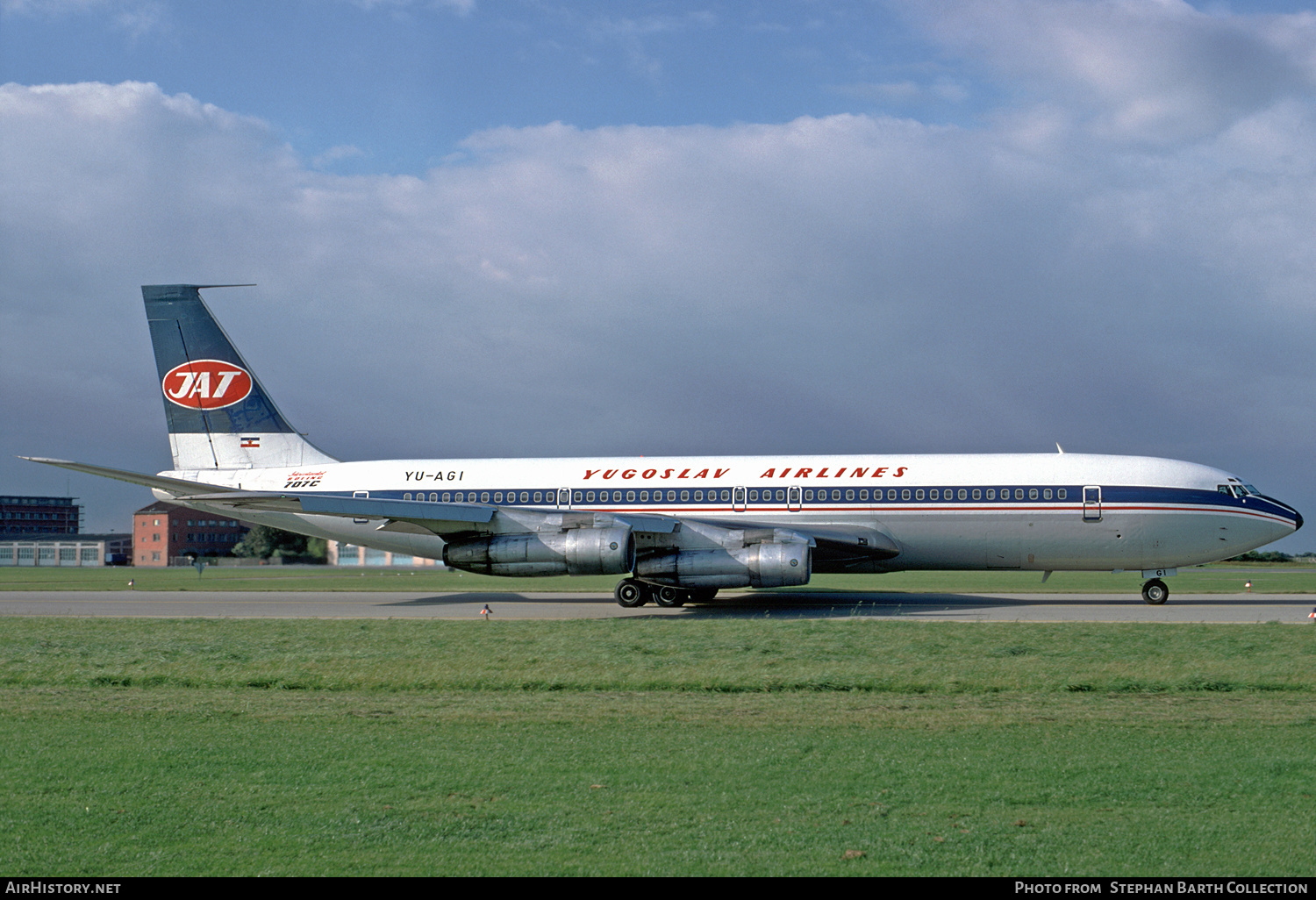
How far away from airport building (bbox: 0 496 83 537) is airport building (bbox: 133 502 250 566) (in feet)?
141

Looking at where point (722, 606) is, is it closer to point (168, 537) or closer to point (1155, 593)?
point (1155, 593)

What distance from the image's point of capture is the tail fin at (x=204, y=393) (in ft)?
99.8

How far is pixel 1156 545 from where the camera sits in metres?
25.6

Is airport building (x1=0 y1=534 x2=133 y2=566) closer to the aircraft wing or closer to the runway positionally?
the runway

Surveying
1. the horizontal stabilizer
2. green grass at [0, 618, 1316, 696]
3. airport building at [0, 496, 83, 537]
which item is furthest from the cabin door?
airport building at [0, 496, 83, 537]

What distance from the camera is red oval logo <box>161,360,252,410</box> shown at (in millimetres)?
30516

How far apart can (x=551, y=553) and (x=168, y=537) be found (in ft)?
357

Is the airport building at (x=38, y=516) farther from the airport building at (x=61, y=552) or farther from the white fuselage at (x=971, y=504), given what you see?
the white fuselage at (x=971, y=504)

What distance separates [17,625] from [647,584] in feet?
46.1

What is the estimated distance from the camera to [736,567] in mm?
23828

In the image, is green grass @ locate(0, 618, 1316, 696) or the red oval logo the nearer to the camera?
green grass @ locate(0, 618, 1316, 696)

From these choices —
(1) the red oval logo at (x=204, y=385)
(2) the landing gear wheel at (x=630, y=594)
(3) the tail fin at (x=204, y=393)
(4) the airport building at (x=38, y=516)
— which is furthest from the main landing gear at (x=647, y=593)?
(4) the airport building at (x=38, y=516)
